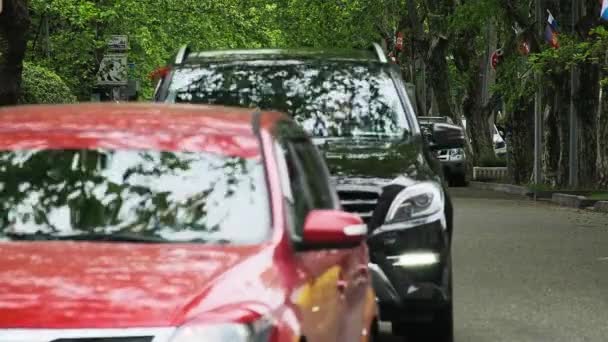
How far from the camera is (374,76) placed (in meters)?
11.0

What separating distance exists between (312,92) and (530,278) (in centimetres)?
461

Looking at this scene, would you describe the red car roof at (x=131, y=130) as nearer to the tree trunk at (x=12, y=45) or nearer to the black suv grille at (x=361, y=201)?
the black suv grille at (x=361, y=201)

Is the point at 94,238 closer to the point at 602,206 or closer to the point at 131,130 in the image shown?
the point at 131,130

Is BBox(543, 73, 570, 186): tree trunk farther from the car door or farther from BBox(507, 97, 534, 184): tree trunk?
the car door

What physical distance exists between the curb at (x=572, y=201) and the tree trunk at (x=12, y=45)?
10438 millimetres

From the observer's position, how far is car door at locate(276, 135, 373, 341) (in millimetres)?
5648

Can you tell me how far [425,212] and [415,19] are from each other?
4094cm

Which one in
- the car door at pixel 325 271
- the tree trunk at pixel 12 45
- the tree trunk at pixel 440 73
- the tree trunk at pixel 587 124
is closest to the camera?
the car door at pixel 325 271

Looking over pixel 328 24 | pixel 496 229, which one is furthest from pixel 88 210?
pixel 328 24

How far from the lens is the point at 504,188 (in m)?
39.6

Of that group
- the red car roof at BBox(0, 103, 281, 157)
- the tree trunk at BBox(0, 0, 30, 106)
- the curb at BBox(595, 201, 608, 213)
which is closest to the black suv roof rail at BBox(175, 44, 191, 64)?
the red car roof at BBox(0, 103, 281, 157)

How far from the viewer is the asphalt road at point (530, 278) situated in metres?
11.3

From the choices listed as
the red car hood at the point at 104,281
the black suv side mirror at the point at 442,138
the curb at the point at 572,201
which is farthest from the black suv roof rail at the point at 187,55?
the curb at the point at 572,201

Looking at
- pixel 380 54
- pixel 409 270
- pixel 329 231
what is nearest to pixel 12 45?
pixel 380 54
